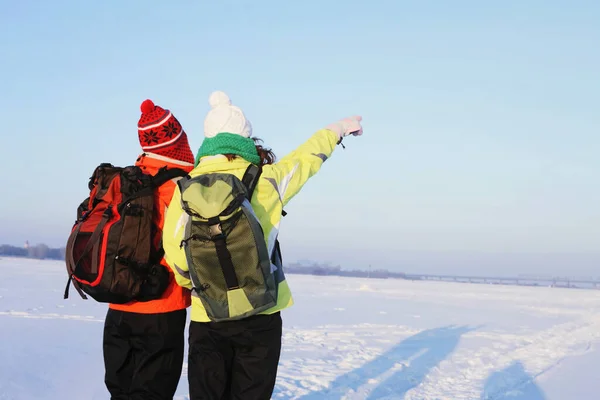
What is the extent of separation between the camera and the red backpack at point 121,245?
2.63 m

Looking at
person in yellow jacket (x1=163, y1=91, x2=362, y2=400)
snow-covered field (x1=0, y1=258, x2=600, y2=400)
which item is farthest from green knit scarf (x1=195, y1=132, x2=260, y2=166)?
snow-covered field (x1=0, y1=258, x2=600, y2=400)

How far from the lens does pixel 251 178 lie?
96.7 inches

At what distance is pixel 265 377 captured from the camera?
8.27ft

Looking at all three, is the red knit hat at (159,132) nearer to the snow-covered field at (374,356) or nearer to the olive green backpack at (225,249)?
the olive green backpack at (225,249)

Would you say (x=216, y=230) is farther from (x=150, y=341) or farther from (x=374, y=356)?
(x=374, y=356)

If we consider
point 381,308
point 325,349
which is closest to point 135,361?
point 325,349

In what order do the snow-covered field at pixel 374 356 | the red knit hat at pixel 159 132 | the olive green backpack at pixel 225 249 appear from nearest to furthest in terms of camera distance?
1. the olive green backpack at pixel 225 249
2. the red knit hat at pixel 159 132
3. the snow-covered field at pixel 374 356

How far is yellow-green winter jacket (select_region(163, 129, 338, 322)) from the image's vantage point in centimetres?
247

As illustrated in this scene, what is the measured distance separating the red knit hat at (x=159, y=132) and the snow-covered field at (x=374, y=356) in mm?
2508

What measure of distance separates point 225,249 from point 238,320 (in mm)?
379

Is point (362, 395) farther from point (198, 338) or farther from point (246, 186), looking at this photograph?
point (246, 186)

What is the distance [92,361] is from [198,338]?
157 inches

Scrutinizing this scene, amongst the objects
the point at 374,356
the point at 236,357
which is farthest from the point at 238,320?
the point at 374,356

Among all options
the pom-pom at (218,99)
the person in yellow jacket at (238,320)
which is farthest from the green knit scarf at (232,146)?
the pom-pom at (218,99)
